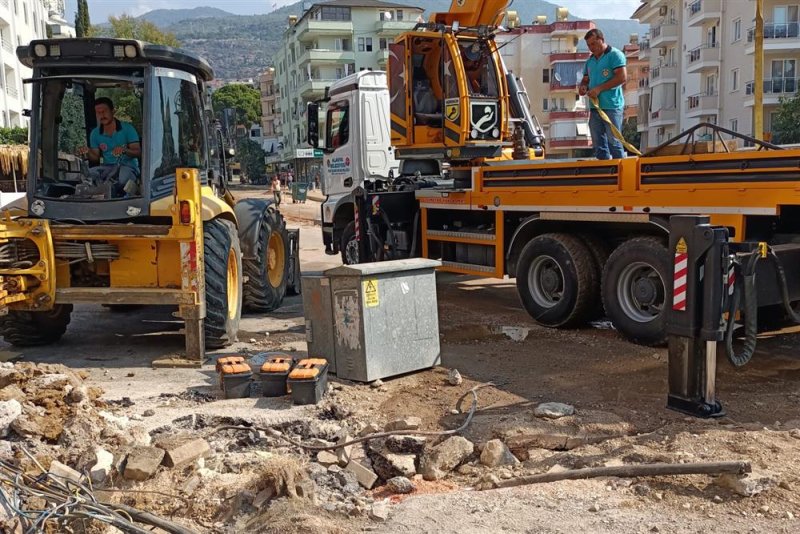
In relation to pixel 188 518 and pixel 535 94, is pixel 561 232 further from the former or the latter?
pixel 535 94

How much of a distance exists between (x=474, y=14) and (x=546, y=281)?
411 centimetres

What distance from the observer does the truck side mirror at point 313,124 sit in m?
12.6

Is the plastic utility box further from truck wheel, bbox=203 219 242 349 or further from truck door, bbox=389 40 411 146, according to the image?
truck door, bbox=389 40 411 146

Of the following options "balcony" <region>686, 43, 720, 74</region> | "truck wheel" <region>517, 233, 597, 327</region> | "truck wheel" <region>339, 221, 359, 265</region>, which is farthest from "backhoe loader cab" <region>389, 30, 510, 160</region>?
"balcony" <region>686, 43, 720, 74</region>

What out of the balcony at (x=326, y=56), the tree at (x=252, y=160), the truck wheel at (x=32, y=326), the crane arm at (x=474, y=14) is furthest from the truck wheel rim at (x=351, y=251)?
the tree at (x=252, y=160)

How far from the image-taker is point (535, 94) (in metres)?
→ 66.1

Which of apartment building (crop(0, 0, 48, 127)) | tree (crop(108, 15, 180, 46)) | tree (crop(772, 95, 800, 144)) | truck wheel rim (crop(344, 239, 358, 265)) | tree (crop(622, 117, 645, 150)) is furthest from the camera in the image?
tree (crop(622, 117, 645, 150))

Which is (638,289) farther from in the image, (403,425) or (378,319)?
(403,425)

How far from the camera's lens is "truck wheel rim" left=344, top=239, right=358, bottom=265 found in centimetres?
1150

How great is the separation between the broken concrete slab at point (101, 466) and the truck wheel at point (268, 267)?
4.95 meters

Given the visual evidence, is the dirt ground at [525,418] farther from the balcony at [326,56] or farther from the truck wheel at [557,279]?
the balcony at [326,56]

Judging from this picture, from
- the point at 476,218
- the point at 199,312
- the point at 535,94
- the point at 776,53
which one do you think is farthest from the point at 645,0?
the point at 199,312

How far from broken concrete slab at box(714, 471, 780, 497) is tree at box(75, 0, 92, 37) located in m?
47.4

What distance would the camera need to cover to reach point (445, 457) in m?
4.68
